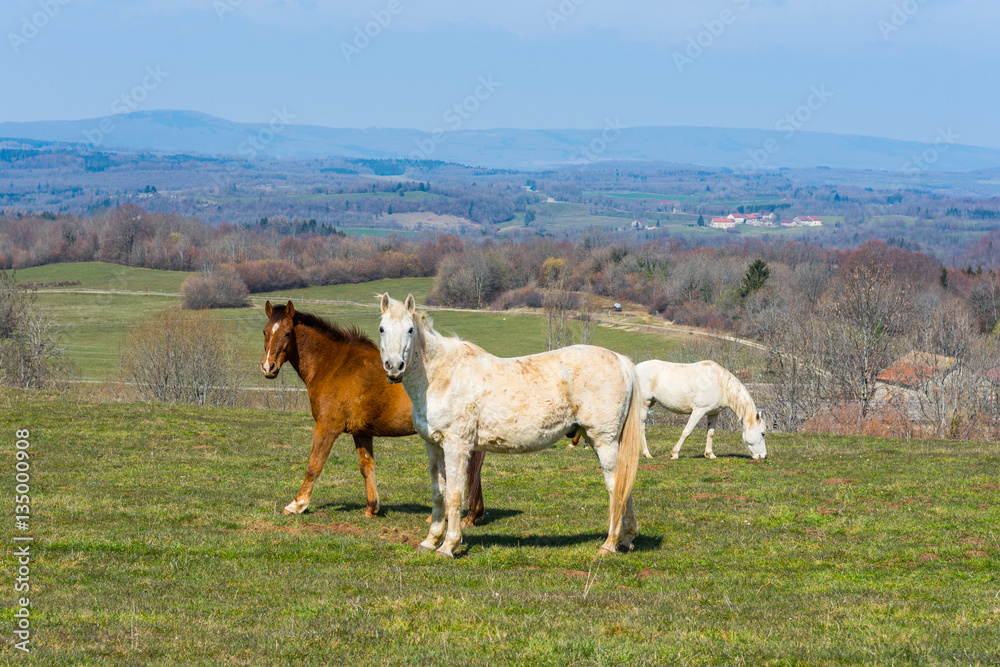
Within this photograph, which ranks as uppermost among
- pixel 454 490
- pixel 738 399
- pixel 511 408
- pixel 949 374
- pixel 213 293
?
pixel 511 408

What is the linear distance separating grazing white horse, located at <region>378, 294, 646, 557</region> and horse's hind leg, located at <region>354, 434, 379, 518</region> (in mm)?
2383

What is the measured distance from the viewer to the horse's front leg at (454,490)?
444 inches

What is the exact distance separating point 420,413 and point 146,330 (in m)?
62.6

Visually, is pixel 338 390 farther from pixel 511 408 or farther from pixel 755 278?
pixel 755 278

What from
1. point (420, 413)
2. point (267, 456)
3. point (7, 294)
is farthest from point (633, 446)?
point (7, 294)

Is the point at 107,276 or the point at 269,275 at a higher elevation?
the point at 269,275

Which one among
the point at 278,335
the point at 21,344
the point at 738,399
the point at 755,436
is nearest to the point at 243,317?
the point at 21,344

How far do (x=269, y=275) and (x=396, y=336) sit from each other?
145 meters

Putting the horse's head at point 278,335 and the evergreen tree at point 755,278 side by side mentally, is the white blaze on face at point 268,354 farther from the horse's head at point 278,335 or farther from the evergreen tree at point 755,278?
the evergreen tree at point 755,278

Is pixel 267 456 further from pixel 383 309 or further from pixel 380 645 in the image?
pixel 380 645

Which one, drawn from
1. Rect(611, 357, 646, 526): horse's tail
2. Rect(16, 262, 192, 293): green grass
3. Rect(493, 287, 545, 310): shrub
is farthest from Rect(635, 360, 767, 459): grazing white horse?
Rect(16, 262, 192, 293): green grass

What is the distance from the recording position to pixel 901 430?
4125 centimetres

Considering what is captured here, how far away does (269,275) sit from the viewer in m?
151

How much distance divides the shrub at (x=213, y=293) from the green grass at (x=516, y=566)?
4240 inches
